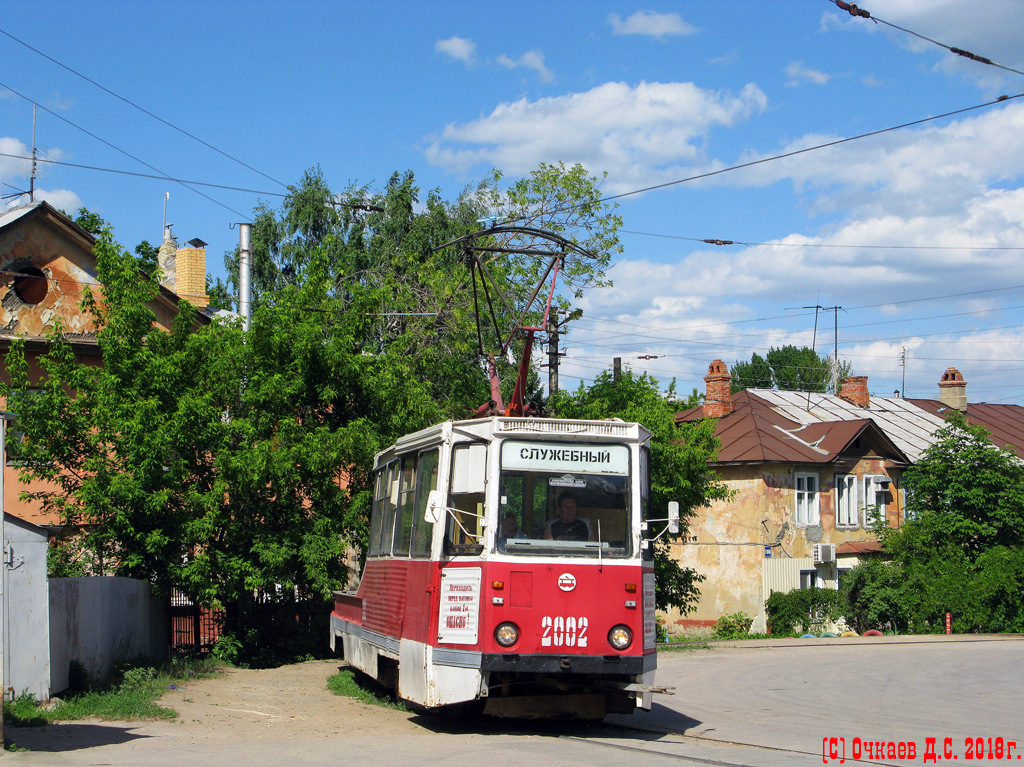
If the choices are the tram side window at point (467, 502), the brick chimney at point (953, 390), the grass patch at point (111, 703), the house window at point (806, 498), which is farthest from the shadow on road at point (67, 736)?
the brick chimney at point (953, 390)

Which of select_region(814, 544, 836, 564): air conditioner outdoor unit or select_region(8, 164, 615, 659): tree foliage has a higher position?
select_region(8, 164, 615, 659): tree foliage

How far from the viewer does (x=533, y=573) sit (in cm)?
995

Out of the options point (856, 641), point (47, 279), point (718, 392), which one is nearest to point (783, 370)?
point (718, 392)

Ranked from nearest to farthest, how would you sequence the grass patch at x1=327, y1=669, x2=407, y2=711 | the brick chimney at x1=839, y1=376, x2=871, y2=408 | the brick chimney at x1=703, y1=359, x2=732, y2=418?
1. the grass patch at x1=327, y1=669, x2=407, y2=711
2. the brick chimney at x1=703, y1=359, x2=732, y2=418
3. the brick chimney at x1=839, y1=376, x2=871, y2=408

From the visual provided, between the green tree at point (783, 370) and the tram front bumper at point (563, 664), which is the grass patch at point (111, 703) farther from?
the green tree at point (783, 370)

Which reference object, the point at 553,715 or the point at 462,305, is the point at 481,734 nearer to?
the point at 553,715

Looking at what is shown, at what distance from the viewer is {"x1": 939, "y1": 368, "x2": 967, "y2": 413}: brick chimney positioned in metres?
52.6

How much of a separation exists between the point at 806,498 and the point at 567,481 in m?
28.4

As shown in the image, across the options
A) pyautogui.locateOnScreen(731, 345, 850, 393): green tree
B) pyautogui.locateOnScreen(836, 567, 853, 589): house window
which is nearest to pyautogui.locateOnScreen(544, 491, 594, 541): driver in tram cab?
pyautogui.locateOnScreen(836, 567, 853, 589): house window

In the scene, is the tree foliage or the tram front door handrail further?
the tree foliage

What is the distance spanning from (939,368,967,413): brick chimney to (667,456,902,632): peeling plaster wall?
18.6 meters

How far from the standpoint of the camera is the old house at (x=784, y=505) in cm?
3525

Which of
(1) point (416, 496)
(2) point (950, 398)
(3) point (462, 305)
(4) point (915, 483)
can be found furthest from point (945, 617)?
(1) point (416, 496)

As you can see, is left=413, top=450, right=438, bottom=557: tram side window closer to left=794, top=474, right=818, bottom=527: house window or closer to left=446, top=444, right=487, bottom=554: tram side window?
left=446, top=444, right=487, bottom=554: tram side window
